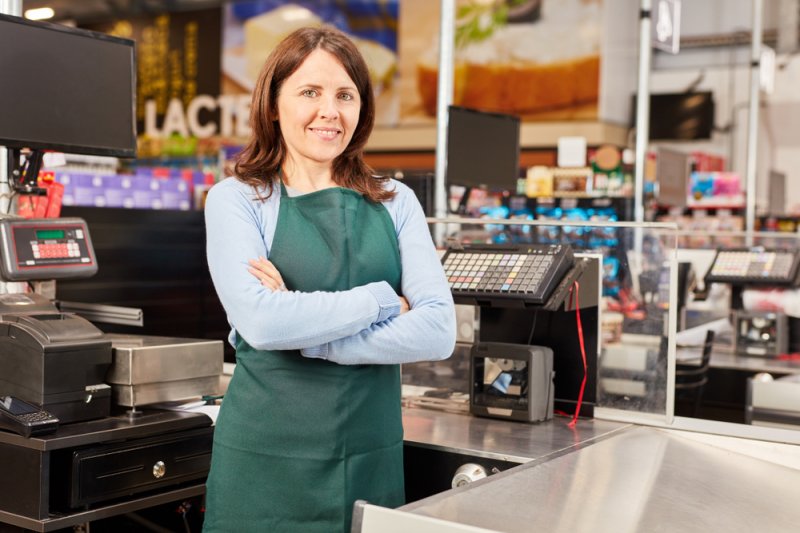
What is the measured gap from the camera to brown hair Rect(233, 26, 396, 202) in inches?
79.7

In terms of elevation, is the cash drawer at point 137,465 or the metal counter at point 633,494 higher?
the metal counter at point 633,494

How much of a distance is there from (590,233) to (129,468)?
152 cm

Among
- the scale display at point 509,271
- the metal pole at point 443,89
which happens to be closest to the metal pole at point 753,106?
the metal pole at point 443,89

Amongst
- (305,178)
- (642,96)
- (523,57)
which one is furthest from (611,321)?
(523,57)

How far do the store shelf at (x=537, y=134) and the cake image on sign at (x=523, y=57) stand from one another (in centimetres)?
25

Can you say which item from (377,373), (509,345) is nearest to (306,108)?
(377,373)

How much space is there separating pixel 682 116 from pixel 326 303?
11.5 metres

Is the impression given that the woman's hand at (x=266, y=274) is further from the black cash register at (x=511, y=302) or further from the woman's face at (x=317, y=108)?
the black cash register at (x=511, y=302)

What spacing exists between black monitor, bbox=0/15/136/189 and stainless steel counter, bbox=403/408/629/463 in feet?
3.89

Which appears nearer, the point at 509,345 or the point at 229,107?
the point at 509,345

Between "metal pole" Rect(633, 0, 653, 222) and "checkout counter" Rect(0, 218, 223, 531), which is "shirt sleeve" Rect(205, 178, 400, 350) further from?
"metal pole" Rect(633, 0, 653, 222)

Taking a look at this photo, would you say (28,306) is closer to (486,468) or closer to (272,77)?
(272,77)

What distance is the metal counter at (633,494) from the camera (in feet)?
5.36

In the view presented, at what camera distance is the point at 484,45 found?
12.0 m
